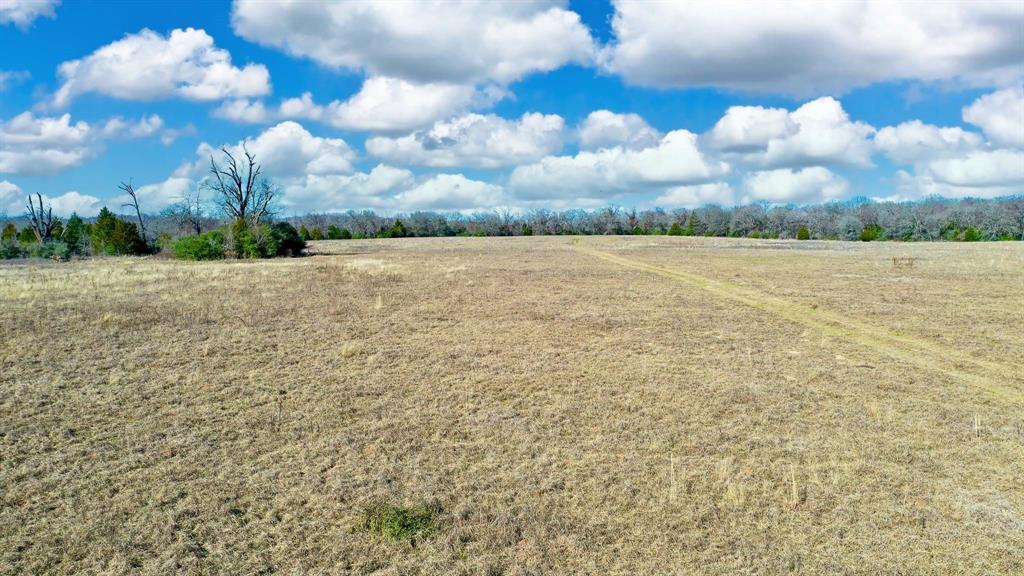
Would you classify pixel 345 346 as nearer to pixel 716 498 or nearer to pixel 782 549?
pixel 716 498

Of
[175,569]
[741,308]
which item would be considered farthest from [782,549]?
[741,308]

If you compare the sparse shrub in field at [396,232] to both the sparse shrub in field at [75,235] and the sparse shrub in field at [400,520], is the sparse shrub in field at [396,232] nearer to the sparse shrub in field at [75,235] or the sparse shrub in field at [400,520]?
the sparse shrub in field at [75,235]

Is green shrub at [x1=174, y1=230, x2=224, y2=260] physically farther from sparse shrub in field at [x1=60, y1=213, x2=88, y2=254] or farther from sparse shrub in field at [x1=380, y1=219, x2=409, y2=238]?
sparse shrub in field at [x1=380, y1=219, x2=409, y2=238]

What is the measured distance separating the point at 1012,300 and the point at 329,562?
2103 centimetres

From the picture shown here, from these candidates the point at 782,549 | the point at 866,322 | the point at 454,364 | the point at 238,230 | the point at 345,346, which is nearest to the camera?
the point at 782,549

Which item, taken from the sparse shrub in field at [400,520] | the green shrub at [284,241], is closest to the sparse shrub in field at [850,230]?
the green shrub at [284,241]

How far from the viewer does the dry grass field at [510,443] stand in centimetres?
527

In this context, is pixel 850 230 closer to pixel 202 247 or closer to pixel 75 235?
pixel 202 247

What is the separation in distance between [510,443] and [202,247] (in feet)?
124

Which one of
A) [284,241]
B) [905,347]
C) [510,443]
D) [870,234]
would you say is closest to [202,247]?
[284,241]

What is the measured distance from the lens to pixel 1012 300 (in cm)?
1855

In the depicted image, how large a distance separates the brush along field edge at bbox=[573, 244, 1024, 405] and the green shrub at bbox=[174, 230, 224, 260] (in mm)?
32123

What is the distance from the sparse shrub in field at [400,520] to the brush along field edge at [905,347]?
851cm

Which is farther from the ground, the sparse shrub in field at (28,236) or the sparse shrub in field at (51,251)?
the sparse shrub in field at (28,236)
